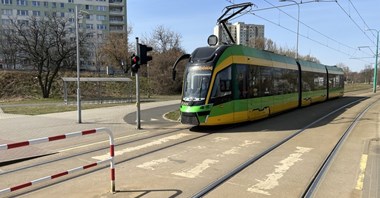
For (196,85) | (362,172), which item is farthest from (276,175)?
(196,85)

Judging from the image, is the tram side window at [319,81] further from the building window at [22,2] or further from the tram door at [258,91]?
the building window at [22,2]

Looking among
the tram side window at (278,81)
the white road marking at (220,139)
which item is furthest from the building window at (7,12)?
the white road marking at (220,139)

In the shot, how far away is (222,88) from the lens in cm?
1273

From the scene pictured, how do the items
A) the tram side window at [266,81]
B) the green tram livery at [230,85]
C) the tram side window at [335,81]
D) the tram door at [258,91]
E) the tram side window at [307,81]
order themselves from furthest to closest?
the tram side window at [335,81] → the tram side window at [307,81] → the tram side window at [266,81] → the tram door at [258,91] → the green tram livery at [230,85]

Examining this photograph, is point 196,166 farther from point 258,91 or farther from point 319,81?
point 319,81

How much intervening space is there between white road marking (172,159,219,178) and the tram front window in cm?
475

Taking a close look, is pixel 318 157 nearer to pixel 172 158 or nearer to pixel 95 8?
pixel 172 158

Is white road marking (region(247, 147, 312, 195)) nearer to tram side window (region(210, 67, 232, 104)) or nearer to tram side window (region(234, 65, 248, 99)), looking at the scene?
tram side window (region(210, 67, 232, 104))

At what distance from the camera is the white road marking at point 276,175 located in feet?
19.3

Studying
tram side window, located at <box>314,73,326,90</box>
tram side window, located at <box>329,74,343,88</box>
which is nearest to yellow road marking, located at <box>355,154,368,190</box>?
tram side window, located at <box>314,73,326,90</box>

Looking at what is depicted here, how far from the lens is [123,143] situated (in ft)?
34.3

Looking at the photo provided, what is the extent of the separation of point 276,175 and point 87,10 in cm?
8892

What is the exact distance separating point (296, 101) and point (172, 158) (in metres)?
15.2

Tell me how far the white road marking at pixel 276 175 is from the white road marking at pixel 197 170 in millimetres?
1332
